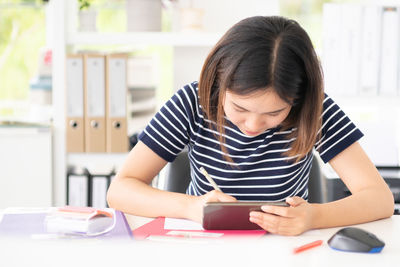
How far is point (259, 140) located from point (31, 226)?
22.6 inches

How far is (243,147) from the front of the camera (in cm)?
139

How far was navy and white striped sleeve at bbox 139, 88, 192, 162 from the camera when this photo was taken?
134cm

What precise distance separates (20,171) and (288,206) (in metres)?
1.43

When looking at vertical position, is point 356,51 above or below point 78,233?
above

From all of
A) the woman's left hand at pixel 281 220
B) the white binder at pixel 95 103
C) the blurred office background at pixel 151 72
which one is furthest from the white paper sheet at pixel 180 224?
the white binder at pixel 95 103

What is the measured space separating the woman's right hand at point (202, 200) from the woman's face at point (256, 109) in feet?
0.52

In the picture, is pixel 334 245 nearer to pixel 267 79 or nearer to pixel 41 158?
pixel 267 79

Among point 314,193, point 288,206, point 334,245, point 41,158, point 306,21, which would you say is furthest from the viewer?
point 306,21

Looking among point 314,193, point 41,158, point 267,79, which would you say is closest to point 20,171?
point 41,158

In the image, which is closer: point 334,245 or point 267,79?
point 334,245

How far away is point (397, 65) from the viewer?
7.58 feet

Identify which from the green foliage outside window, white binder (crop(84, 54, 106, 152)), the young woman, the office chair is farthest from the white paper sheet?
the green foliage outside window

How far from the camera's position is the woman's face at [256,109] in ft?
3.79

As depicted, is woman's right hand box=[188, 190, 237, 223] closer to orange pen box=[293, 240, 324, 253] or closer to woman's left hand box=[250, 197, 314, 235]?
woman's left hand box=[250, 197, 314, 235]
